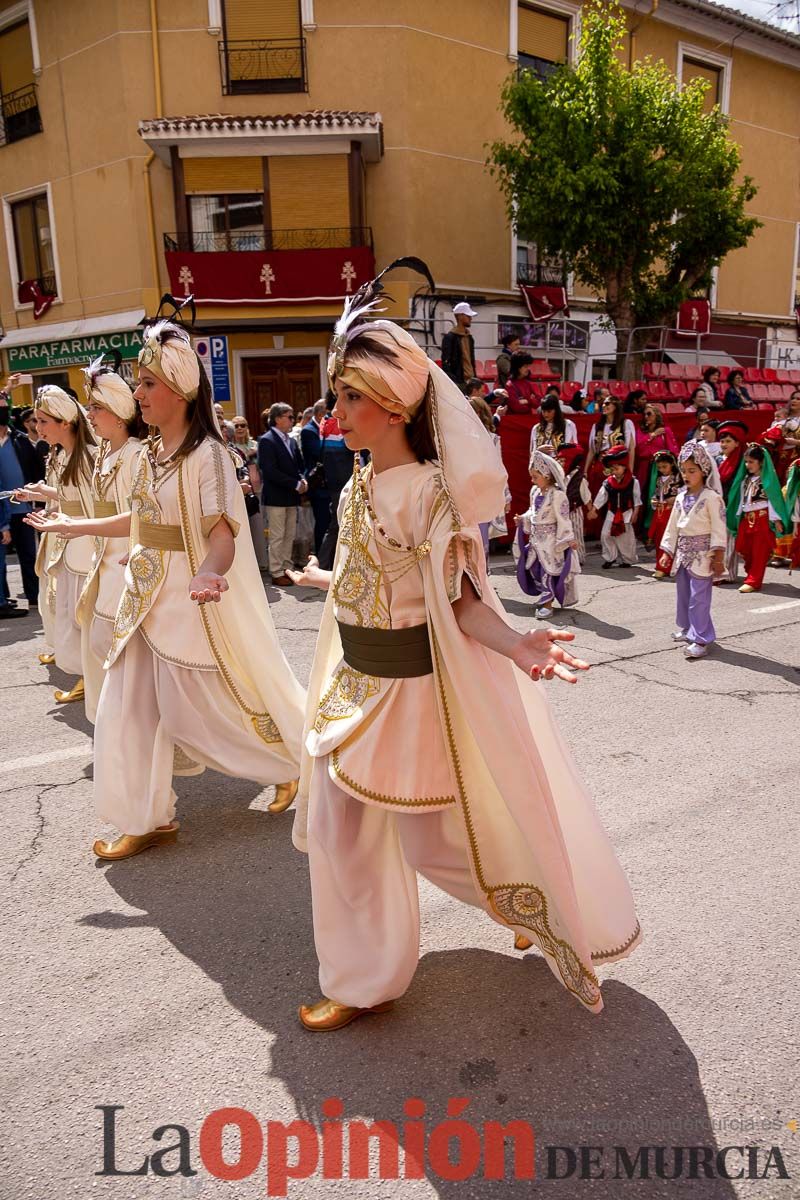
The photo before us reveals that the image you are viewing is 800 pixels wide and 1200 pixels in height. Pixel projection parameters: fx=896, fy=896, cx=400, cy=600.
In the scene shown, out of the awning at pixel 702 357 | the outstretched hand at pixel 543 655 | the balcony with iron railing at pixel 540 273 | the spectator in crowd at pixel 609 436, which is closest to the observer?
the outstretched hand at pixel 543 655

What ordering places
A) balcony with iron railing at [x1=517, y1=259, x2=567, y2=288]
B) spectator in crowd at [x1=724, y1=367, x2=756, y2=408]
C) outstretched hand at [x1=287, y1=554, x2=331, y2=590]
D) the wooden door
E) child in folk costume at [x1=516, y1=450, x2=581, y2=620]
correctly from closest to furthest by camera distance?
outstretched hand at [x1=287, y1=554, x2=331, y2=590] → child in folk costume at [x1=516, y1=450, x2=581, y2=620] → spectator in crowd at [x1=724, y1=367, x2=756, y2=408] → the wooden door → balcony with iron railing at [x1=517, y1=259, x2=567, y2=288]

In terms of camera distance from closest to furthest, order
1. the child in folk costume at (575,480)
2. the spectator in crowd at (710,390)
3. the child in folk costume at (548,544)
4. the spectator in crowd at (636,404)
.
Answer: the child in folk costume at (548,544) < the child in folk costume at (575,480) < the spectator in crowd at (636,404) < the spectator in crowd at (710,390)

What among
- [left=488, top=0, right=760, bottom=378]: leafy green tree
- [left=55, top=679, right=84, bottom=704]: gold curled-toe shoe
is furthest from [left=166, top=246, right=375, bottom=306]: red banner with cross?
[left=55, top=679, right=84, bottom=704]: gold curled-toe shoe

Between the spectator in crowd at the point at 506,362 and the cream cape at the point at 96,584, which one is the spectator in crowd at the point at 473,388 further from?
the cream cape at the point at 96,584

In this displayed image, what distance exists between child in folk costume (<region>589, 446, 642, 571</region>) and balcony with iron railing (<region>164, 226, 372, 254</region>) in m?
9.21

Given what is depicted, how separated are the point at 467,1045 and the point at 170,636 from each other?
187 centimetres

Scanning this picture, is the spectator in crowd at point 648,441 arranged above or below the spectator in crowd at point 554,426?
below

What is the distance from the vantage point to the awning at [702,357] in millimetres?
21172

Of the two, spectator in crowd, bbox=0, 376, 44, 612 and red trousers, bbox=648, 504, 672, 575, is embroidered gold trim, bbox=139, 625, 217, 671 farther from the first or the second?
red trousers, bbox=648, 504, 672, 575

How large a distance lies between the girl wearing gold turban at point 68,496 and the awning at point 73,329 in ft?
42.6

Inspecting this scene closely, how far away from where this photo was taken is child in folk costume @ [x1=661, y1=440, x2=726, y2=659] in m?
6.62

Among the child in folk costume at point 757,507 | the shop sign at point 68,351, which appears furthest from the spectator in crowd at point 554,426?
the shop sign at point 68,351

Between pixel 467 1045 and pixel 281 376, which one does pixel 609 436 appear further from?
pixel 467 1045

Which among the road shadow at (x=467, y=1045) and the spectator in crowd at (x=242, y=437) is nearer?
the road shadow at (x=467, y=1045)
